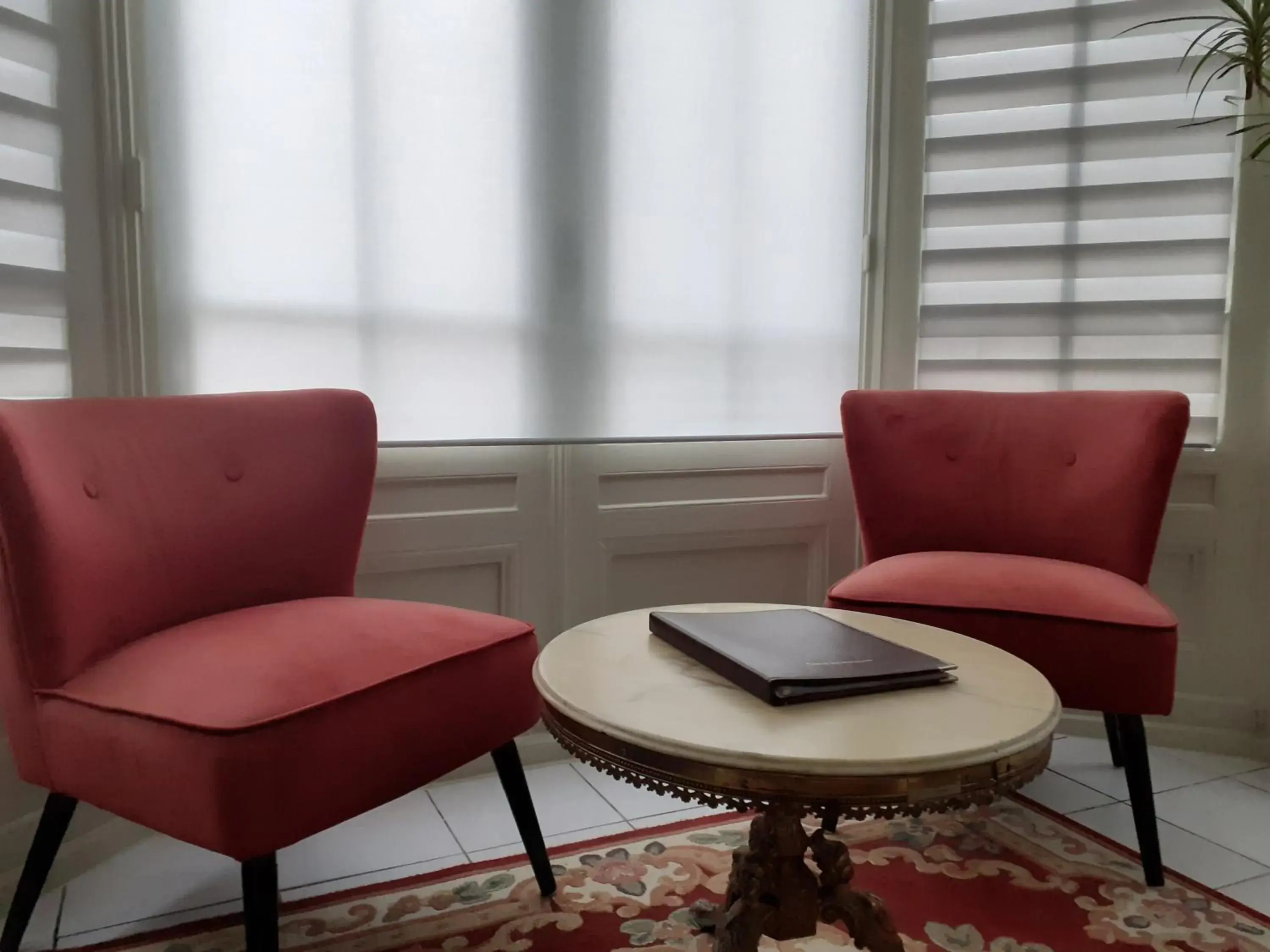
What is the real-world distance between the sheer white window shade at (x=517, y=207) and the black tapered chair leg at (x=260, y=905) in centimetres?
102

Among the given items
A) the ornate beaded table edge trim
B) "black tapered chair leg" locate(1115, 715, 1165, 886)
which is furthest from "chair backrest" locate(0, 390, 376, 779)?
"black tapered chair leg" locate(1115, 715, 1165, 886)

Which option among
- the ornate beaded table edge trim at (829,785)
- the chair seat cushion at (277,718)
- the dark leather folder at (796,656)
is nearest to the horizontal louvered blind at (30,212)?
the chair seat cushion at (277,718)

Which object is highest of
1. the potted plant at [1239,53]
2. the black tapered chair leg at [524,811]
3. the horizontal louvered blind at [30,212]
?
the potted plant at [1239,53]

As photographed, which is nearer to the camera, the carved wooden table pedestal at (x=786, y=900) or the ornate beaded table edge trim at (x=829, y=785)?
the ornate beaded table edge trim at (x=829, y=785)

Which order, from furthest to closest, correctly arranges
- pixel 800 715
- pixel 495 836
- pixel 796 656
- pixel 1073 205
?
pixel 1073 205
pixel 495 836
pixel 796 656
pixel 800 715

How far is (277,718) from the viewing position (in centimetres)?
117

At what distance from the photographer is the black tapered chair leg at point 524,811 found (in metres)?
1.61

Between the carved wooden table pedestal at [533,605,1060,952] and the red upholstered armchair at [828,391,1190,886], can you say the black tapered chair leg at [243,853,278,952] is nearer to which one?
the carved wooden table pedestal at [533,605,1060,952]

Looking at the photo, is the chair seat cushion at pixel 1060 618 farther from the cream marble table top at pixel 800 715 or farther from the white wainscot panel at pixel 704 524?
the white wainscot panel at pixel 704 524

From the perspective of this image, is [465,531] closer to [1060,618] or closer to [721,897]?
[721,897]

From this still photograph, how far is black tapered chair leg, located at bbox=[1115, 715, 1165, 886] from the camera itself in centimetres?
171

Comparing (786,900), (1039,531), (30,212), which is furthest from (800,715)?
(30,212)

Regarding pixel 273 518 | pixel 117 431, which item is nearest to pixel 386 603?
pixel 273 518

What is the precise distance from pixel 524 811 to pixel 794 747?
821 millimetres
